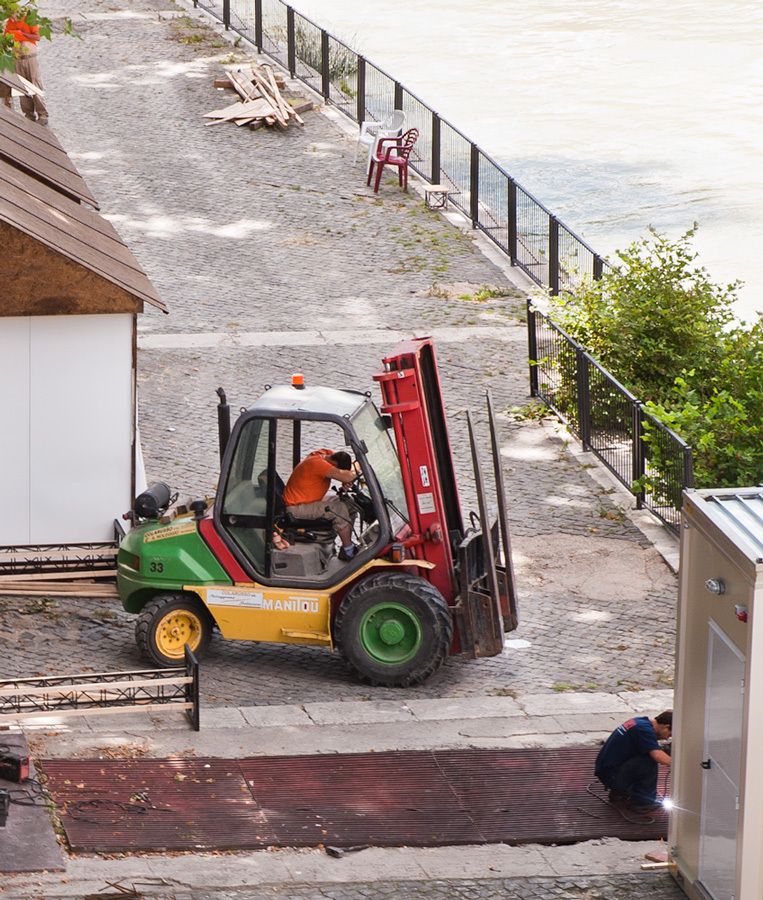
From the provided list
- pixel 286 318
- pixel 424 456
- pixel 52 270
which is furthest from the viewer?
pixel 286 318

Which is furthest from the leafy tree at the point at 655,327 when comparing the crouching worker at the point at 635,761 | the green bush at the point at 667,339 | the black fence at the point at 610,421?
the crouching worker at the point at 635,761

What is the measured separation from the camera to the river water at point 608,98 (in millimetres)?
35750

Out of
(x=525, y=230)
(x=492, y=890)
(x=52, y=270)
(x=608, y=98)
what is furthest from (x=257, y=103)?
(x=492, y=890)

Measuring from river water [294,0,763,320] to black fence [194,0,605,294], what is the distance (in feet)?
18.5

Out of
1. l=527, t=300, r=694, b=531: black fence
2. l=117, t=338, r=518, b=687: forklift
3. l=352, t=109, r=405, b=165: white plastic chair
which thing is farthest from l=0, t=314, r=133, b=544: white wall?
l=352, t=109, r=405, b=165: white plastic chair

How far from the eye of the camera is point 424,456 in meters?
12.0

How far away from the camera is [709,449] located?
15.4 m

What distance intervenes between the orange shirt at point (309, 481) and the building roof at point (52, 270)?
2.07 meters

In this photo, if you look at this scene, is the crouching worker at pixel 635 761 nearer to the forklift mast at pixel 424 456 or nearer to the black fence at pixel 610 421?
the forklift mast at pixel 424 456

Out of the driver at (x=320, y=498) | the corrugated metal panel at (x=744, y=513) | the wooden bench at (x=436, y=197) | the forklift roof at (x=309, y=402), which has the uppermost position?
the corrugated metal panel at (x=744, y=513)

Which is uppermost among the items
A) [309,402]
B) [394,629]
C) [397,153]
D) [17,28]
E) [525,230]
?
[17,28]

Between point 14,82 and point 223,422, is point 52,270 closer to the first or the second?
point 223,422

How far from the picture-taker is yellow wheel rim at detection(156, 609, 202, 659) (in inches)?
484

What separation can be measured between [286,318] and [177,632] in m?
9.59
